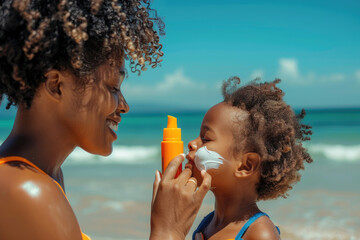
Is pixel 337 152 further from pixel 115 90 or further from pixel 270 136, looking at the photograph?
pixel 115 90

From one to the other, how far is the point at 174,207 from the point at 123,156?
40.9 ft

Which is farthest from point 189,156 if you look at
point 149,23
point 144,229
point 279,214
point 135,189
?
point 135,189

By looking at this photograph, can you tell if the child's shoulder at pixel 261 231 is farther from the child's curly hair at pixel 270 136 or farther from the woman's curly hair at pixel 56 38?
the woman's curly hair at pixel 56 38

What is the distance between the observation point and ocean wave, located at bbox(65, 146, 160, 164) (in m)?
13.0

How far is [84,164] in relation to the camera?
12453 mm

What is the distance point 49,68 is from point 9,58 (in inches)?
5.7

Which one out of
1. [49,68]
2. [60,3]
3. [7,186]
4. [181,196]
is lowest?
[181,196]

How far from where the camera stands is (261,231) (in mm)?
2414

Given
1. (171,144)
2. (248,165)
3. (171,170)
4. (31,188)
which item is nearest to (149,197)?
(248,165)

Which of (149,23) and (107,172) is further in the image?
(107,172)

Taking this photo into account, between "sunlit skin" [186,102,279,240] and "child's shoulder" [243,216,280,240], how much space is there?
0.10 meters

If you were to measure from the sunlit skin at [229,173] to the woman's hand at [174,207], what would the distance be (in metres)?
0.63

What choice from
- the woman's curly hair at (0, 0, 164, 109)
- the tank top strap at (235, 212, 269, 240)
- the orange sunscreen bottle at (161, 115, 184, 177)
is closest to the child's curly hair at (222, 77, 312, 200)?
the tank top strap at (235, 212, 269, 240)

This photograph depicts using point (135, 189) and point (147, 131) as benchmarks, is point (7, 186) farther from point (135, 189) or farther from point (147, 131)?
point (147, 131)
